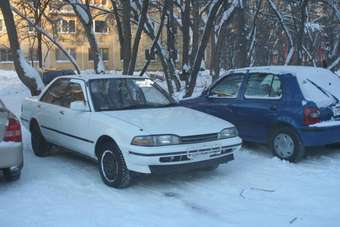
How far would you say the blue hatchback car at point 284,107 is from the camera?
27.8 ft

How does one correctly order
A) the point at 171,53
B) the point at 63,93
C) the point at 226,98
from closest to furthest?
the point at 63,93 → the point at 226,98 → the point at 171,53

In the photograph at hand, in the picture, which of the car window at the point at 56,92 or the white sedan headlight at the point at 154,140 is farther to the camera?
the car window at the point at 56,92

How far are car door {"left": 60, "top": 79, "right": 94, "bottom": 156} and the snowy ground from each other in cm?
38

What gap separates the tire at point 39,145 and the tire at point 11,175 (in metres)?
1.77

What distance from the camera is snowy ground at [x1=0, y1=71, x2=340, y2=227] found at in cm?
602

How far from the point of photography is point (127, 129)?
23.0ft

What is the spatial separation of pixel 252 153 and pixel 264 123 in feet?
2.03

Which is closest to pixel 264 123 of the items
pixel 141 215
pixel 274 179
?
pixel 274 179

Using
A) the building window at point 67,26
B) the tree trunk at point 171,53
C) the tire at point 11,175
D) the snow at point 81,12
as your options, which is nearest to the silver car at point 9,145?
the tire at point 11,175

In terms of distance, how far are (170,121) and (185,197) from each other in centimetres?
105

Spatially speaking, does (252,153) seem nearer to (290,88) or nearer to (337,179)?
(290,88)

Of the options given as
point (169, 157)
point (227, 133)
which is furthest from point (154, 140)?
point (227, 133)

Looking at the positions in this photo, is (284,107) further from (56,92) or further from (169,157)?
(56,92)

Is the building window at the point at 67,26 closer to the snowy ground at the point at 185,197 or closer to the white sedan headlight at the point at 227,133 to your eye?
the snowy ground at the point at 185,197
